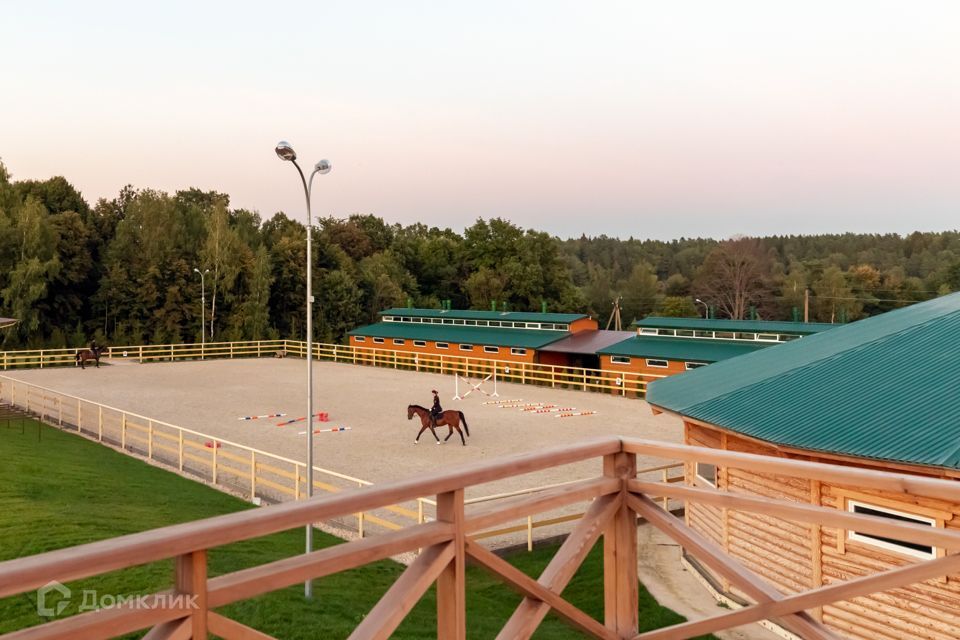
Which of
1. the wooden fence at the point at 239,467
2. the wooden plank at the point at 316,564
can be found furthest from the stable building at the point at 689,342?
the wooden plank at the point at 316,564

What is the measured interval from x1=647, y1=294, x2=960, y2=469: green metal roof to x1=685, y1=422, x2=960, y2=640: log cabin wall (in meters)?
0.32

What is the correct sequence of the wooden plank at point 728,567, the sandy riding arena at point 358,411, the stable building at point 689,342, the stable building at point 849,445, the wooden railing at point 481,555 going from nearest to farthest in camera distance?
the wooden railing at point 481,555
the wooden plank at point 728,567
the stable building at point 849,445
the sandy riding arena at point 358,411
the stable building at point 689,342

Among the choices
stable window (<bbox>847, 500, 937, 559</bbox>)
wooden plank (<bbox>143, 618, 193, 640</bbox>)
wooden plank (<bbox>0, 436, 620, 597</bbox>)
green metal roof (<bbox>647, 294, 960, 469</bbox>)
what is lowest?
stable window (<bbox>847, 500, 937, 559</bbox>)

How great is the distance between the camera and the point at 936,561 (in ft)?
6.93

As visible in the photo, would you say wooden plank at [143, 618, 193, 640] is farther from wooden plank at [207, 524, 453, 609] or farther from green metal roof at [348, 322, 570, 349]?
green metal roof at [348, 322, 570, 349]

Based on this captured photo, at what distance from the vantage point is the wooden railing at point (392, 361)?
A: 30.1m

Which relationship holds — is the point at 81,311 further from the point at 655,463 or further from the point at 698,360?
the point at 655,463

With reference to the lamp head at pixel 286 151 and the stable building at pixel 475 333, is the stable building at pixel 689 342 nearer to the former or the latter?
the stable building at pixel 475 333

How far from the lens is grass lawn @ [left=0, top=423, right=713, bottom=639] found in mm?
7538

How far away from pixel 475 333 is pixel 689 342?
1231 centimetres

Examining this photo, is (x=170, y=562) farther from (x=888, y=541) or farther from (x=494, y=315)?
(x=494, y=315)

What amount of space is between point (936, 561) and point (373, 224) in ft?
267

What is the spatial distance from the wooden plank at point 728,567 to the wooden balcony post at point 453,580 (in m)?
0.75

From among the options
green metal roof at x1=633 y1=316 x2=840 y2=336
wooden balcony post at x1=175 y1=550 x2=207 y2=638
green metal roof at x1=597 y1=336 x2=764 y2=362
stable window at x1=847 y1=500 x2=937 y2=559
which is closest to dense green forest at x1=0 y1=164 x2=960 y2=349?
green metal roof at x1=633 y1=316 x2=840 y2=336
